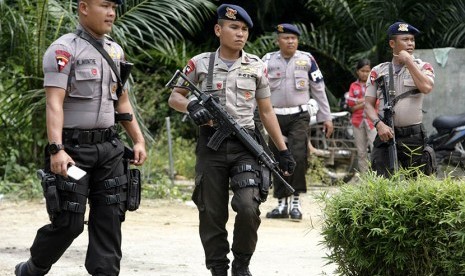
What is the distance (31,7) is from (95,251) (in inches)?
271

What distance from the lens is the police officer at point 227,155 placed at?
6.72 meters

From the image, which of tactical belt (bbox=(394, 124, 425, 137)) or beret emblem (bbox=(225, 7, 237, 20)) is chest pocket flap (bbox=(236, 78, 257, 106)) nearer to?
beret emblem (bbox=(225, 7, 237, 20))

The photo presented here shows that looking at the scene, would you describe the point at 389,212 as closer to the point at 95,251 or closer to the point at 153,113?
the point at 95,251

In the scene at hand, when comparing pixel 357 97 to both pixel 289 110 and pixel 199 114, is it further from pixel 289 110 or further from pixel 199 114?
pixel 199 114

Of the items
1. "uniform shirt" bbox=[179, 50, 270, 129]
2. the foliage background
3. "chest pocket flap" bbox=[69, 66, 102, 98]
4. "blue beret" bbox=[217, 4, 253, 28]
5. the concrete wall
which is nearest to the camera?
"chest pocket flap" bbox=[69, 66, 102, 98]

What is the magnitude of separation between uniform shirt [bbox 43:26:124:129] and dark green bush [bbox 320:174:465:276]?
1480 millimetres

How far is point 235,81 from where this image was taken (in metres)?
6.89

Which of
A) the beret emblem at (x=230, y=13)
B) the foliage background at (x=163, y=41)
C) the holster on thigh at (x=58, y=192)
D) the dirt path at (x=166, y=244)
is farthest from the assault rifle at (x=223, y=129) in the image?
the foliage background at (x=163, y=41)

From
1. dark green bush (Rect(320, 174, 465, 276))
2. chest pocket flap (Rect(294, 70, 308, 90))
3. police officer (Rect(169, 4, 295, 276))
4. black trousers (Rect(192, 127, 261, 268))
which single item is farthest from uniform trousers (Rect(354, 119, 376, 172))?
dark green bush (Rect(320, 174, 465, 276))

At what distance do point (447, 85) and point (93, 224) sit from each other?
32.5 feet

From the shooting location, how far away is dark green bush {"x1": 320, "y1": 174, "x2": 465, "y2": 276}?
17.5 ft

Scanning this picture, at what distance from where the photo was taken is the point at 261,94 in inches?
279

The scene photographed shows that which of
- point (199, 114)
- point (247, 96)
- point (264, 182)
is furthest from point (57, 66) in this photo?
point (264, 182)

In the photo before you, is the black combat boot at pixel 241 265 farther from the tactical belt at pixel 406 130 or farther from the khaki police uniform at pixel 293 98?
the khaki police uniform at pixel 293 98
